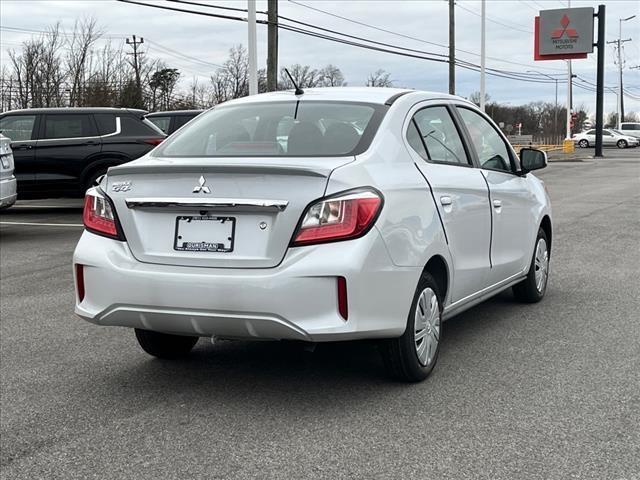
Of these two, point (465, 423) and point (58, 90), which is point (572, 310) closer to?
point (465, 423)

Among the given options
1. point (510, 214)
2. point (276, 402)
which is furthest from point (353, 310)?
point (510, 214)

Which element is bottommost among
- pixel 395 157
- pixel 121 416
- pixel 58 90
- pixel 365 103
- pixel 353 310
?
pixel 121 416

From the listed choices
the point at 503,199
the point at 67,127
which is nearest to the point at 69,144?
the point at 67,127

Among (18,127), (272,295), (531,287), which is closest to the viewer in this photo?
(272,295)

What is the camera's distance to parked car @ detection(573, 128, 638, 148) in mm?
60947

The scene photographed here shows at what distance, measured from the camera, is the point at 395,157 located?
4.65 metres

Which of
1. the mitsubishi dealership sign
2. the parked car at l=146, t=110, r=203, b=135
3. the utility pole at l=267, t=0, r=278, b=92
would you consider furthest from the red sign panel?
the parked car at l=146, t=110, r=203, b=135

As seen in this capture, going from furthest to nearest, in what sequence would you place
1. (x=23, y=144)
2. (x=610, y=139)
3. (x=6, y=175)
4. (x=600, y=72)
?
1. (x=610, y=139)
2. (x=600, y=72)
3. (x=23, y=144)
4. (x=6, y=175)

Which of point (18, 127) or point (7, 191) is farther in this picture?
point (18, 127)

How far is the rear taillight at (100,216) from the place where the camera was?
14.8 ft

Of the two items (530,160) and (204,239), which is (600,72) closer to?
(530,160)

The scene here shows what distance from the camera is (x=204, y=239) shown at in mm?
4242

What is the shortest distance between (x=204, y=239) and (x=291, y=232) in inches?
18.4

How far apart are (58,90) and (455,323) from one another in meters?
36.3
